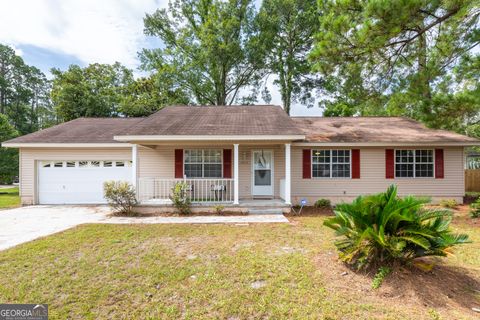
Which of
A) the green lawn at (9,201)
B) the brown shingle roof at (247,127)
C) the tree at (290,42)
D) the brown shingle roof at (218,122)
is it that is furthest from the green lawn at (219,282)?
the tree at (290,42)

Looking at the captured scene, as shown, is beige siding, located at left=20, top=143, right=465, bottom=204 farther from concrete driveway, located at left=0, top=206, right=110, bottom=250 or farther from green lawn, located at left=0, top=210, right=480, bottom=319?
green lawn, located at left=0, top=210, right=480, bottom=319

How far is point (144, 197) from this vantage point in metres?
9.42

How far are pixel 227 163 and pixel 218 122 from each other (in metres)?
1.77

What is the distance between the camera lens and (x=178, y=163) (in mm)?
10039

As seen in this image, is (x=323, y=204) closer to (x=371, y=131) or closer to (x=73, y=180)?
(x=371, y=131)

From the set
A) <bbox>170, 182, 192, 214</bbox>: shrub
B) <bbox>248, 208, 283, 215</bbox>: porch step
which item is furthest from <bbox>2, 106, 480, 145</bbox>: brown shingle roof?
<bbox>248, 208, 283, 215</bbox>: porch step

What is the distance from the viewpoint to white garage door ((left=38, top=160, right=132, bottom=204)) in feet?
33.6

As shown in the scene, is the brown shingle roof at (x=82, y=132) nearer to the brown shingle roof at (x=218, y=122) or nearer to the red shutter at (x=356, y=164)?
the brown shingle roof at (x=218, y=122)

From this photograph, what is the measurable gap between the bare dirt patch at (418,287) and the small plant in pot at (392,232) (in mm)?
222

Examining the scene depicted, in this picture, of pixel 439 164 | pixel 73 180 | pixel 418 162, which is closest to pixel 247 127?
pixel 418 162

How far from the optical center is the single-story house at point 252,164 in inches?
378

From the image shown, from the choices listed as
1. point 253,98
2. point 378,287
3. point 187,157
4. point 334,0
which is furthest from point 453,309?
point 253,98

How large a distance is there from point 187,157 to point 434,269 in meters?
8.54

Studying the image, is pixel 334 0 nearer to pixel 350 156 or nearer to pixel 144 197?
pixel 350 156
